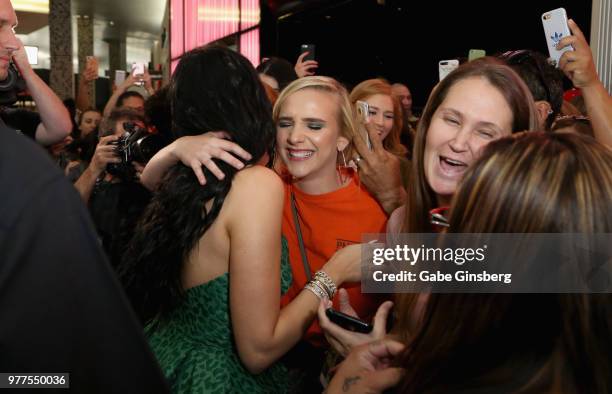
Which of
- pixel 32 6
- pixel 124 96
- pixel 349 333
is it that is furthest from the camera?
pixel 32 6

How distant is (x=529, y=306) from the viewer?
0.72m

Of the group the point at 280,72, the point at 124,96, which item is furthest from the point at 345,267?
the point at 124,96

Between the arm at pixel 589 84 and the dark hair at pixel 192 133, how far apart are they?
954 millimetres

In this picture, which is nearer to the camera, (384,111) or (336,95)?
(336,95)

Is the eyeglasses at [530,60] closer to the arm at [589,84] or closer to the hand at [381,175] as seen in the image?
the arm at [589,84]

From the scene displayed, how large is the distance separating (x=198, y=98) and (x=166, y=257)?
404mm

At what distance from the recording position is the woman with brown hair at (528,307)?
0.69m

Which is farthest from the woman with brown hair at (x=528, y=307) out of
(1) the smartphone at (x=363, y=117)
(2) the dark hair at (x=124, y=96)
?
(2) the dark hair at (x=124, y=96)

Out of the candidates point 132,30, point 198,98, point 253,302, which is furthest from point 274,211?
point 132,30

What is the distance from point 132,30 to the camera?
628 inches

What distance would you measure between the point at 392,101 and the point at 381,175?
1118 millimetres

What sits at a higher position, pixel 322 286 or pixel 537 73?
Answer: pixel 537 73

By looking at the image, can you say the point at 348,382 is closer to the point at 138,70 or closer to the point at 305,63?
the point at 305,63

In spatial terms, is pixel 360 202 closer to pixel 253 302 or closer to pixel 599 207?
pixel 253 302
